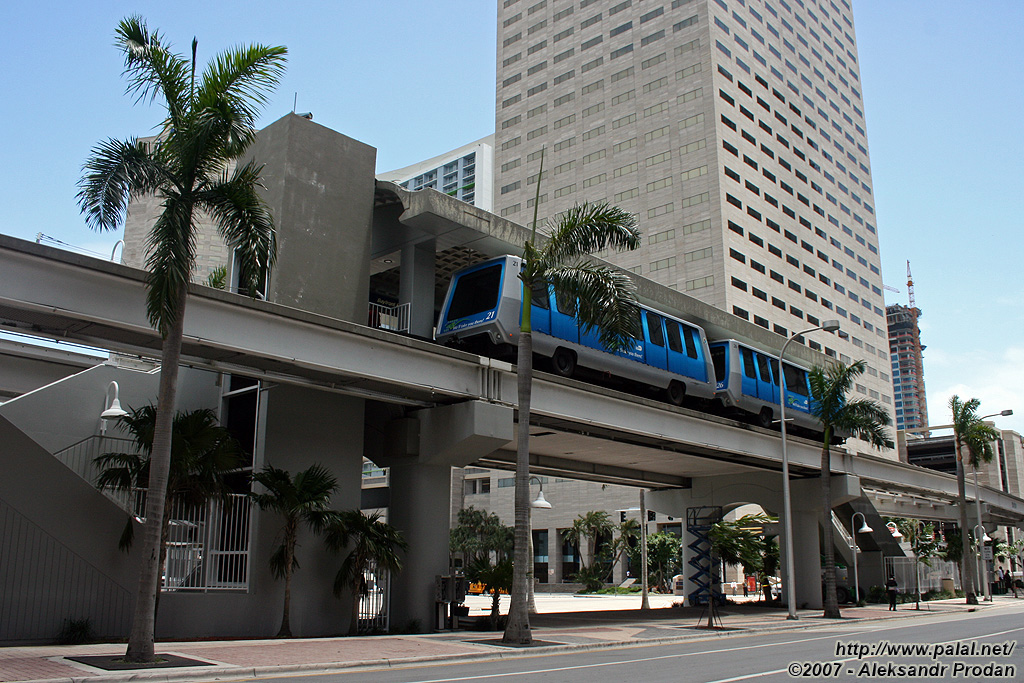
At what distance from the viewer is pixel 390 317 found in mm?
25609

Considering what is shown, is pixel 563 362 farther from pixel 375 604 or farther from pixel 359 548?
pixel 375 604

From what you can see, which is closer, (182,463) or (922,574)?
(182,463)

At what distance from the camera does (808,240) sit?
95938 mm

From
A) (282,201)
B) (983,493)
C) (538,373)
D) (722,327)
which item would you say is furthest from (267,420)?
(983,493)

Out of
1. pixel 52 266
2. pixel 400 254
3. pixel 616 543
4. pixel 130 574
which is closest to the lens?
pixel 52 266

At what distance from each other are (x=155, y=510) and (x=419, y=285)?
10549 mm

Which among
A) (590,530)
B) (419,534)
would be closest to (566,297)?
(419,534)

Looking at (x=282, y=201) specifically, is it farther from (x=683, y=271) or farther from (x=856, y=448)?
(x=856, y=448)

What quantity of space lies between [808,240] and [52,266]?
9279cm

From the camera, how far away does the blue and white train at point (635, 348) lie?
2095 centimetres

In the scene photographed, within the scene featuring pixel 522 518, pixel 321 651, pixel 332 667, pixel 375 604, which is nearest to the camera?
pixel 332 667

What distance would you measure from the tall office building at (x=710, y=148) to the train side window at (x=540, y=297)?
2310 inches

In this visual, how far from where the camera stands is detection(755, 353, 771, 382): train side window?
104 ft

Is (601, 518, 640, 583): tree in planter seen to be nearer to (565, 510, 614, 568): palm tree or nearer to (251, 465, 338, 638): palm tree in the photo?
(565, 510, 614, 568): palm tree
